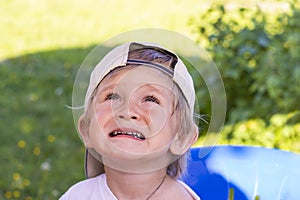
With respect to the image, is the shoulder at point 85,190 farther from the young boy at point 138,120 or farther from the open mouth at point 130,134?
the open mouth at point 130,134

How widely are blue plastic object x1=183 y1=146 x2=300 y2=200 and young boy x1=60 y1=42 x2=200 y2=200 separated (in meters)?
0.55

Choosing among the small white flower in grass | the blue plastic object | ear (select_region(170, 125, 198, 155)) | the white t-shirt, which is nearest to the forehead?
ear (select_region(170, 125, 198, 155))

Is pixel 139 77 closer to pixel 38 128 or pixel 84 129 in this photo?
pixel 84 129

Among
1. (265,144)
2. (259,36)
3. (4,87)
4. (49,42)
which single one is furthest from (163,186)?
(49,42)

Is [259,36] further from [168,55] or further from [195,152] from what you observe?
[168,55]

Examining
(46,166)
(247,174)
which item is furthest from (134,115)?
(46,166)

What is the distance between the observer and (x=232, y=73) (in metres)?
3.60

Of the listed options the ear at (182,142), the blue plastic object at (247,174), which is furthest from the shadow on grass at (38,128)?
the ear at (182,142)

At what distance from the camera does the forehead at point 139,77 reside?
1347 mm

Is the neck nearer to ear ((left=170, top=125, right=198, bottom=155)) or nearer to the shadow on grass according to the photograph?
ear ((left=170, top=125, right=198, bottom=155))

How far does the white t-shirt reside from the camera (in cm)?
141

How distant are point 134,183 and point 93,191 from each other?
0.10 metres

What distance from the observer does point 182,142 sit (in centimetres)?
139

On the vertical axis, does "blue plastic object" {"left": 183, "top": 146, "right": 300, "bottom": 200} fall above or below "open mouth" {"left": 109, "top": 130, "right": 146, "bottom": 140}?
below
